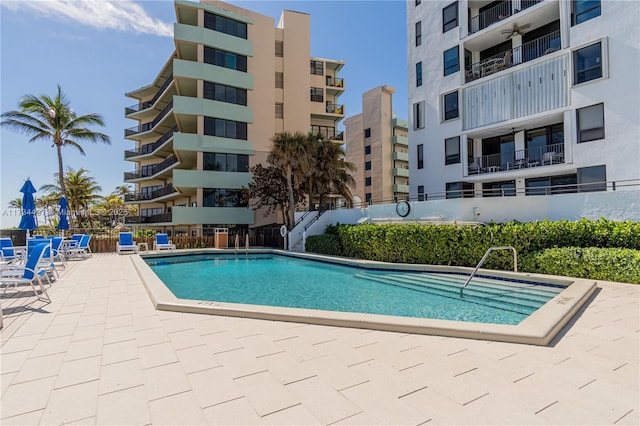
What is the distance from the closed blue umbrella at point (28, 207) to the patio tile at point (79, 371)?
11934mm

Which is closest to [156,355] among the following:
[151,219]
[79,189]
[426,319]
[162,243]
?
[426,319]

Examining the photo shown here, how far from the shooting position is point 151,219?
101 feet

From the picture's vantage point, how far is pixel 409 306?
25.1 feet

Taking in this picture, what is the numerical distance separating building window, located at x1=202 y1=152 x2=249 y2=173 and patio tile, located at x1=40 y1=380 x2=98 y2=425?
Answer: 2342cm

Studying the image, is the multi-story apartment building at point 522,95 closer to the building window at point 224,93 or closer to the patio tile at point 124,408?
the patio tile at point 124,408

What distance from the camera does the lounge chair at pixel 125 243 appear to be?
709 inches

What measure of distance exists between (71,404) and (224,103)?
25503 millimetres

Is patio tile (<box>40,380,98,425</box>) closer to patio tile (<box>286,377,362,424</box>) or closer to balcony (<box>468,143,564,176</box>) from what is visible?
patio tile (<box>286,377,362,424</box>)

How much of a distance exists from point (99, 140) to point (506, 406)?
30.9 m

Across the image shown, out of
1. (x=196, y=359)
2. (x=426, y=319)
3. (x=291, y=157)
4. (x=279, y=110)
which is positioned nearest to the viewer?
(x=196, y=359)

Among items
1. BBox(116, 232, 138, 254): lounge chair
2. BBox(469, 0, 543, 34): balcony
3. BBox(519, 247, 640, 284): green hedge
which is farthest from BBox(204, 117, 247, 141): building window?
BBox(519, 247, 640, 284): green hedge

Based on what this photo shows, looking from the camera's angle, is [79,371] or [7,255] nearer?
[79,371]

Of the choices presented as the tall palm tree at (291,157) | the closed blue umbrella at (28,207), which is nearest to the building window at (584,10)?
the tall palm tree at (291,157)

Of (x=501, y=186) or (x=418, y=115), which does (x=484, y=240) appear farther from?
(x=418, y=115)
